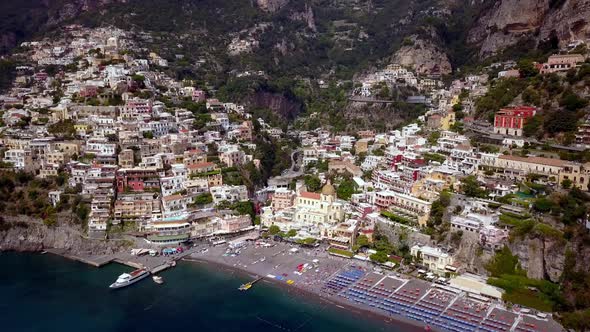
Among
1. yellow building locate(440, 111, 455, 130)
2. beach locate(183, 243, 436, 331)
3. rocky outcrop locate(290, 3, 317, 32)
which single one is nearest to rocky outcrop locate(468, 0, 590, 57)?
yellow building locate(440, 111, 455, 130)

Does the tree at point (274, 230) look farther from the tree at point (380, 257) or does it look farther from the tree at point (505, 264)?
the tree at point (505, 264)

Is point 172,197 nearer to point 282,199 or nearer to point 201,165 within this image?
point 201,165

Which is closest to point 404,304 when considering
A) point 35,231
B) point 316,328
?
point 316,328

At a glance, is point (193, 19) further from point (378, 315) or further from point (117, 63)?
point (378, 315)

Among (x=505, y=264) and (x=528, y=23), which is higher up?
(x=528, y=23)

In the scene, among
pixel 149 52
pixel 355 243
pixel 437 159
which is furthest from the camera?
pixel 149 52

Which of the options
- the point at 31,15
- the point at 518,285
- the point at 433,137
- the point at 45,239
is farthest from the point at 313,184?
the point at 31,15
